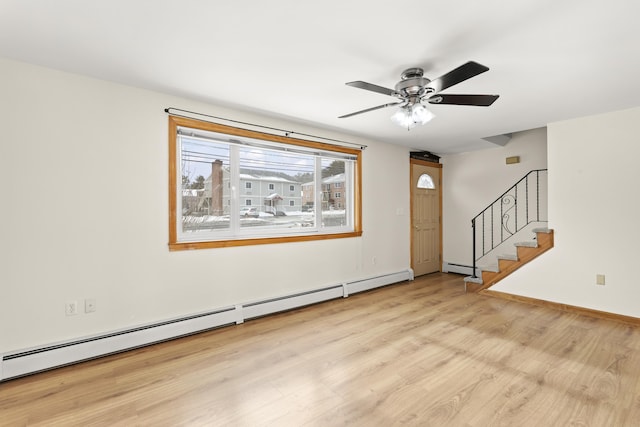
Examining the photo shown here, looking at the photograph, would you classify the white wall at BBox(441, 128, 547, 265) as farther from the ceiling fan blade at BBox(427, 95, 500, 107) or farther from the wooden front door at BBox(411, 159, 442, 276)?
the ceiling fan blade at BBox(427, 95, 500, 107)

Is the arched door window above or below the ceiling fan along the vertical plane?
below

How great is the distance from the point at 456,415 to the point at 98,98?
3.71 meters

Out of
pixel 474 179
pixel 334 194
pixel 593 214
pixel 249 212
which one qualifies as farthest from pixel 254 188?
pixel 474 179

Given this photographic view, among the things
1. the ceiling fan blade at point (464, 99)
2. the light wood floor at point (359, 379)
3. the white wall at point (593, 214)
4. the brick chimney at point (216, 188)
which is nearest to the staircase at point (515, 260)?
the white wall at point (593, 214)

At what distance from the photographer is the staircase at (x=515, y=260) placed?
13.3 ft

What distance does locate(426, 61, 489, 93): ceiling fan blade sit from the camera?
182 centimetres

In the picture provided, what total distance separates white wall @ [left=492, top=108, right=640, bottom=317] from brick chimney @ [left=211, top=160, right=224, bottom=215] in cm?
423

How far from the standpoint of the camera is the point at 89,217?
2.63m

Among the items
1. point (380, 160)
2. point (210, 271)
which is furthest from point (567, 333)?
point (210, 271)

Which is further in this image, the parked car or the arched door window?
the arched door window

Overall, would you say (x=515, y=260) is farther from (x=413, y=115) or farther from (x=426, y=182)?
(x=413, y=115)

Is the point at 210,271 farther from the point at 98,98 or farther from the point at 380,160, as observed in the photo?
the point at 380,160

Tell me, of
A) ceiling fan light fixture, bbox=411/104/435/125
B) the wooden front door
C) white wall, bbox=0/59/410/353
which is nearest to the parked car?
white wall, bbox=0/59/410/353

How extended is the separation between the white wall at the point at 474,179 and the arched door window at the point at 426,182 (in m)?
0.37
